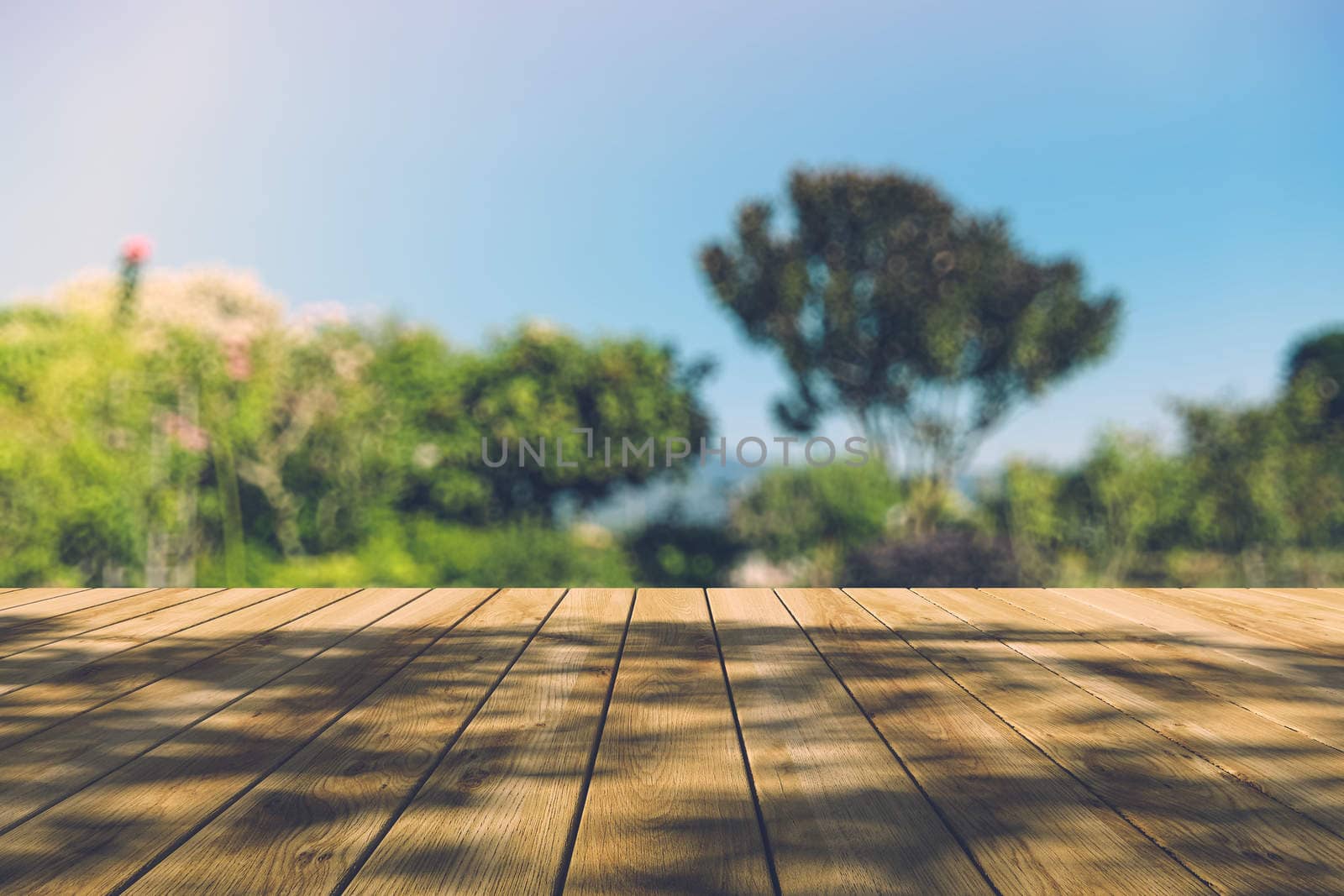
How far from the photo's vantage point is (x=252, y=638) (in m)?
2.32

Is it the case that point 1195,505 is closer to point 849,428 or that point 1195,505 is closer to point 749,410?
point 849,428

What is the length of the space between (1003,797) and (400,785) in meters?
0.86

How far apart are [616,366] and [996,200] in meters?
4.74

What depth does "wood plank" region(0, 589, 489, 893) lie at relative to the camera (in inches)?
42.4

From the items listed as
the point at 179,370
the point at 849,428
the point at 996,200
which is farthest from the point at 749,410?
the point at 179,370

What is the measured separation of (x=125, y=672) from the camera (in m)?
1.99

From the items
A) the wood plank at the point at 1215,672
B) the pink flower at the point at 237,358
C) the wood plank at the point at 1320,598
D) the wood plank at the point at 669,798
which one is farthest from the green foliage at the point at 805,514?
the wood plank at the point at 669,798

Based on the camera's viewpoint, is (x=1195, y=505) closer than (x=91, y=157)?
Yes

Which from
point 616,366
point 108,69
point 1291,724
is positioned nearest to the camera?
point 1291,724

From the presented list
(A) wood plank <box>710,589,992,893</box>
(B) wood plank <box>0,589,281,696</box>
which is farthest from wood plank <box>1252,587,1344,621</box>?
(B) wood plank <box>0,589,281,696</box>

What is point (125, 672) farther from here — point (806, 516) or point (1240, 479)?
point (1240, 479)

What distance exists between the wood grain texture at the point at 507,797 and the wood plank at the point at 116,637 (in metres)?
1.03

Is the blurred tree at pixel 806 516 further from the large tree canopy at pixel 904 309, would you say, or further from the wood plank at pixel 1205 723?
the wood plank at pixel 1205 723

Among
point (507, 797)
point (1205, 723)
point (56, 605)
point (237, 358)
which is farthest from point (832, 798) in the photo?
point (237, 358)
